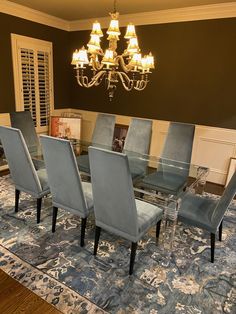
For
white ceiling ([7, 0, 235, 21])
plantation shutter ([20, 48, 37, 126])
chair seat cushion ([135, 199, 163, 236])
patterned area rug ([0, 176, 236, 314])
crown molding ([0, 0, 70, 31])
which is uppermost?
white ceiling ([7, 0, 235, 21])

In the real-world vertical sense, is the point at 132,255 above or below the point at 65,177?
below

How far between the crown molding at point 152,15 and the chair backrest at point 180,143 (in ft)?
6.05

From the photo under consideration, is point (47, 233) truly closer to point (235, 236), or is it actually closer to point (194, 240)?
point (194, 240)

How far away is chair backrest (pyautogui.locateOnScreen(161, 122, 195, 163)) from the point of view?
3.08m

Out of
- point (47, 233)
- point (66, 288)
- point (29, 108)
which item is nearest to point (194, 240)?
point (66, 288)

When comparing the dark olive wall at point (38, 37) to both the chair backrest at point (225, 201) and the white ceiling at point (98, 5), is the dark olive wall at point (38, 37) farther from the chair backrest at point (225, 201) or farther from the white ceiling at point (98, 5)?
the chair backrest at point (225, 201)

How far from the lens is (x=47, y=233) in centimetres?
251

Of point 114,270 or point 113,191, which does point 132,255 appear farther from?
point 113,191

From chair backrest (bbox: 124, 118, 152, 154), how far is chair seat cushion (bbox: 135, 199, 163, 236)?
124 centimetres

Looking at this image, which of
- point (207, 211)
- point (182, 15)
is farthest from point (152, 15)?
point (207, 211)

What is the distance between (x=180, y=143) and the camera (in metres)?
3.14

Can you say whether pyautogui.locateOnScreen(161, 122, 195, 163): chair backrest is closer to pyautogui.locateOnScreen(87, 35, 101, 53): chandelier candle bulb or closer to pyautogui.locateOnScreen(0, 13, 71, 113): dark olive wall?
pyautogui.locateOnScreen(87, 35, 101, 53): chandelier candle bulb

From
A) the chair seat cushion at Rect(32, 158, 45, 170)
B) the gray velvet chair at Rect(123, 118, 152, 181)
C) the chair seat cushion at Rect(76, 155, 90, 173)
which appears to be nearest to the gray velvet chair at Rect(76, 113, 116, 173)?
the gray velvet chair at Rect(123, 118, 152, 181)

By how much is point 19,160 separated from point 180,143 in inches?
78.1
